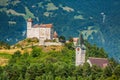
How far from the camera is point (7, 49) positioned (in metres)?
115

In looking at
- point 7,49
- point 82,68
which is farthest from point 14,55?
point 82,68

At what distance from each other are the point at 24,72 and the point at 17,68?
4.94 feet

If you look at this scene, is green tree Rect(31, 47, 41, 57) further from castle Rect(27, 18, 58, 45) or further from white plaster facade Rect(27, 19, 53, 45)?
castle Rect(27, 18, 58, 45)

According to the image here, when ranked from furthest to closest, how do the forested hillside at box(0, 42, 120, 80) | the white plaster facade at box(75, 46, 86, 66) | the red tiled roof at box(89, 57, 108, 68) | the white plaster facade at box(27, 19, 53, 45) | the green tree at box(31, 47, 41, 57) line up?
1. the white plaster facade at box(27, 19, 53, 45)
2. the green tree at box(31, 47, 41, 57)
3. the white plaster facade at box(75, 46, 86, 66)
4. the red tiled roof at box(89, 57, 108, 68)
5. the forested hillside at box(0, 42, 120, 80)

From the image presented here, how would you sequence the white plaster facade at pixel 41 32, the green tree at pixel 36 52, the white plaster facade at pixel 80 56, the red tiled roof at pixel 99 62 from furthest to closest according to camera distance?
the white plaster facade at pixel 41 32 → the green tree at pixel 36 52 → the white plaster facade at pixel 80 56 → the red tiled roof at pixel 99 62

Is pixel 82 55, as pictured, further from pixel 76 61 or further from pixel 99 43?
pixel 99 43

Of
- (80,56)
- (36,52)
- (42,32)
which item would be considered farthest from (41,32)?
(80,56)

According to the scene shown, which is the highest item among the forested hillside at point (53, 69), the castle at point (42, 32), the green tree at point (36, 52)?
the castle at point (42, 32)

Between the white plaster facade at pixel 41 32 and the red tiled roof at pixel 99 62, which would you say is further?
the white plaster facade at pixel 41 32

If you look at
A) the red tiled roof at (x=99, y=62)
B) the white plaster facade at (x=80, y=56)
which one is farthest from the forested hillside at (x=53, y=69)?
the white plaster facade at (x=80, y=56)

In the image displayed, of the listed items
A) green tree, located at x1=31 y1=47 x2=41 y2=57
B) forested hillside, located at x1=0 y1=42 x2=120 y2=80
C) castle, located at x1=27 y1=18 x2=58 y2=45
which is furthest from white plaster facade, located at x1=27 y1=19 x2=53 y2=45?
forested hillside, located at x1=0 y1=42 x2=120 y2=80

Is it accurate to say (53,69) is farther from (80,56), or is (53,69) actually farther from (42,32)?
(42,32)

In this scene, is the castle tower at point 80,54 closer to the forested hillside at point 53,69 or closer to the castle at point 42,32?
the forested hillside at point 53,69

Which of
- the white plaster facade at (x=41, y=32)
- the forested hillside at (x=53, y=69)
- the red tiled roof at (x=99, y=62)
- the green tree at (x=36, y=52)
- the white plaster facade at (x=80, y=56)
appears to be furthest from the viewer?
the white plaster facade at (x=41, y=32)
